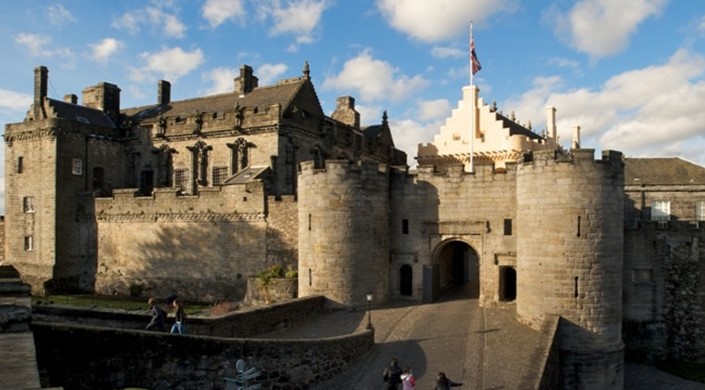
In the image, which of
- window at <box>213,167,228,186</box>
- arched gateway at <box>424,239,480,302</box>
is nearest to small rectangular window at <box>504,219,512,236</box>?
arched gateway at <box>424,239,480,302</box>

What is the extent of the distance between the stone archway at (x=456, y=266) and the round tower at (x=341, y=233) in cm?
306

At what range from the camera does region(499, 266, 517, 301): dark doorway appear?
21578 mm

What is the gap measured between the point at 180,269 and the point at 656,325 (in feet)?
74.8

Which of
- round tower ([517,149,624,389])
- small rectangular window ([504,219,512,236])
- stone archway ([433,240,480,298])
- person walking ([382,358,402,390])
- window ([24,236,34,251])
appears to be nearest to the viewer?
person walking ([382,358,402,390])

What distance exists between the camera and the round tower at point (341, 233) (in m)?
21.6

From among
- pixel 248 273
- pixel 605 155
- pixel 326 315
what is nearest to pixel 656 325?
pixel 605 155

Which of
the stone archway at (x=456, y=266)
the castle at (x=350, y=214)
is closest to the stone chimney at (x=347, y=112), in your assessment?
the castle at (x=350, y=214)

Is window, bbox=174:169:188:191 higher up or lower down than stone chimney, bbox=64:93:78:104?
lower down

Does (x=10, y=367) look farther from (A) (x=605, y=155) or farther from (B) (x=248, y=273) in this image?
(B) (x=248, y=273)

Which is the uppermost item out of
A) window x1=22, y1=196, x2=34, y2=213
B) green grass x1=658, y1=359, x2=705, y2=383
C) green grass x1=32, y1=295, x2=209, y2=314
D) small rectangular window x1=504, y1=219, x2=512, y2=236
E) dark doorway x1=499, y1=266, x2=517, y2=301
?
window x1=22, y1=196, x2=34, y2=213

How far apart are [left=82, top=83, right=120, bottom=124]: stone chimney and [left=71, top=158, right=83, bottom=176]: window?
4980mm

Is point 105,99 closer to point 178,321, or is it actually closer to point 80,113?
point 80,113

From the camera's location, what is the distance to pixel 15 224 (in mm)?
34000

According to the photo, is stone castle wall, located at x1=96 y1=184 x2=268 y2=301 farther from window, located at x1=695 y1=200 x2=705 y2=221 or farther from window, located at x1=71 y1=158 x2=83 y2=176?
window, located at x1=695 y1=200 x2=705 y2=221
